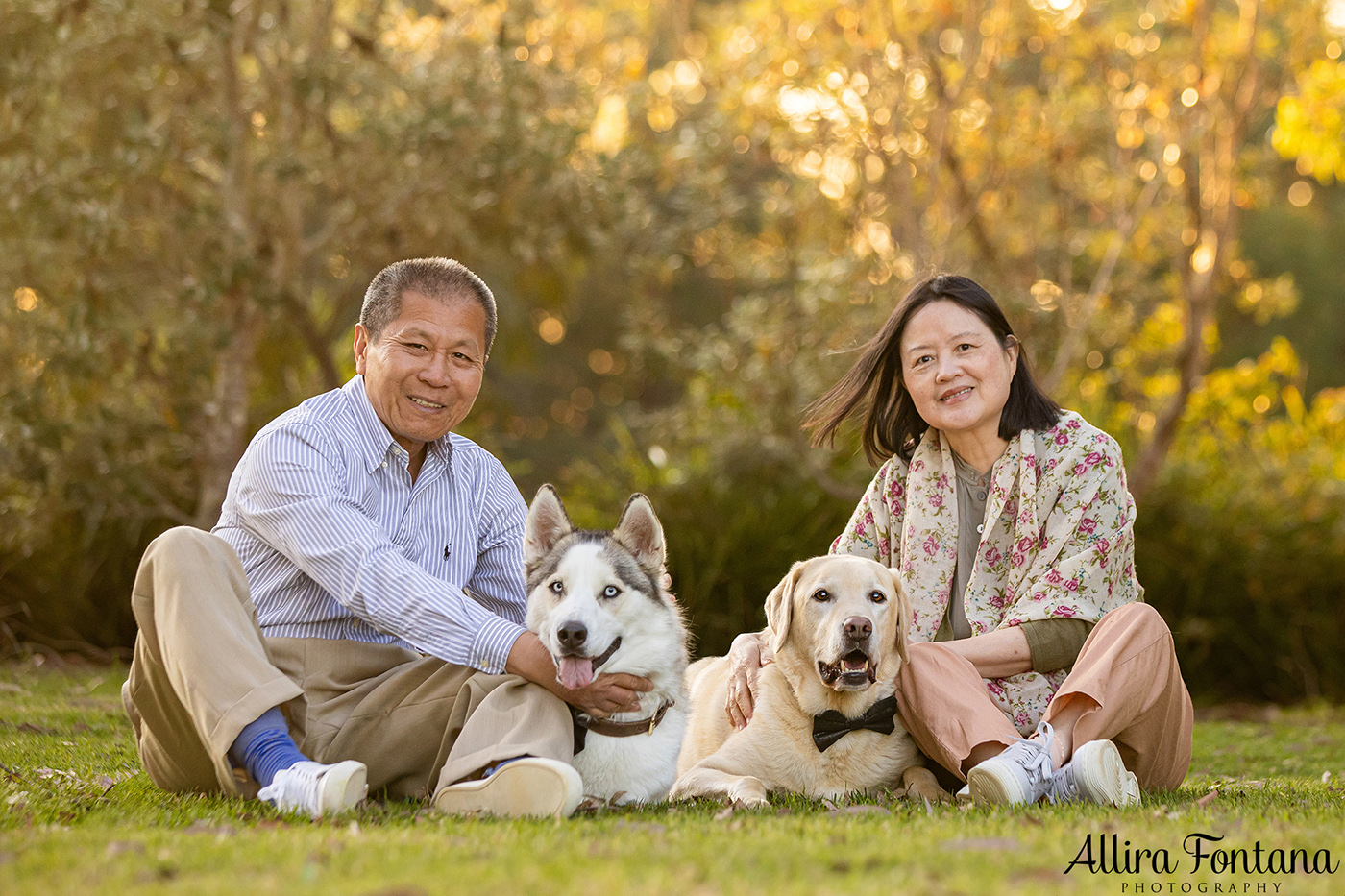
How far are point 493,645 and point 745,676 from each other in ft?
4.35

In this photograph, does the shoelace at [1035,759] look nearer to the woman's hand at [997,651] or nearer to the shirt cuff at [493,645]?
the woman's hand at [997,651]

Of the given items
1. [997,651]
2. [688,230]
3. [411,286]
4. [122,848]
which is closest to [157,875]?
[122,848]

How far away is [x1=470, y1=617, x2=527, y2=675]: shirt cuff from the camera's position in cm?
330

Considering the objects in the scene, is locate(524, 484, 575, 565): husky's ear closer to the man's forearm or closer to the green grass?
the man's forearm

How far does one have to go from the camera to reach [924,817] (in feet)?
10.5

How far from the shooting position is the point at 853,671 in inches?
151

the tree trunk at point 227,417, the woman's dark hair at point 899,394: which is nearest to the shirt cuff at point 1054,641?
the woman's dark hair at point 899,394

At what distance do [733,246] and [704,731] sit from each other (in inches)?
250

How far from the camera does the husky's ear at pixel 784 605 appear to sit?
4.09m

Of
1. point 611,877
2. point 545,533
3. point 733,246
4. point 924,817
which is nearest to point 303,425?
point 545,533

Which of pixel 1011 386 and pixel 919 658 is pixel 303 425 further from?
pixel 1011 386

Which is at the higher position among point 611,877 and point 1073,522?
point 1073,522

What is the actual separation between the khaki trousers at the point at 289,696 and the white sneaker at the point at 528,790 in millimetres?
85

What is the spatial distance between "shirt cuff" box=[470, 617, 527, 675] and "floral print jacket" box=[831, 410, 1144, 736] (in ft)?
5.12
